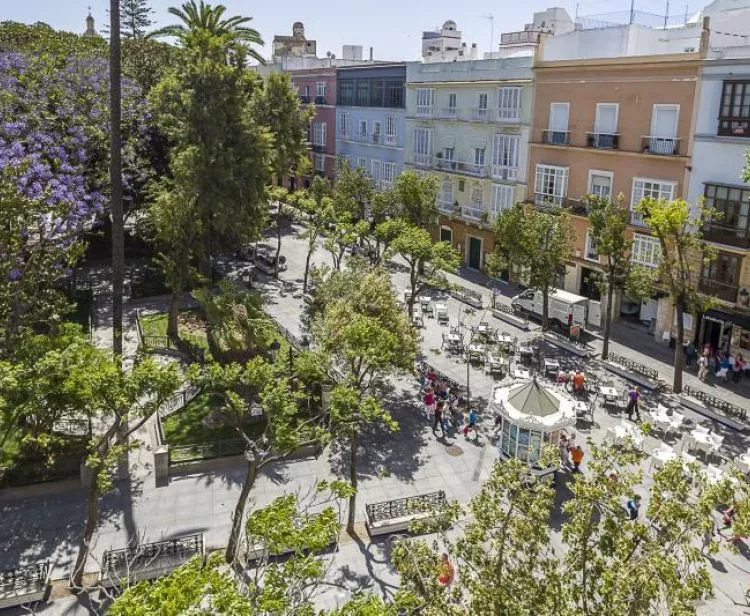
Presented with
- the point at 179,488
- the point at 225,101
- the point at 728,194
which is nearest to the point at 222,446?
the point at 179,488

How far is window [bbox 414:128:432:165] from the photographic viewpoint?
46031 millimetres

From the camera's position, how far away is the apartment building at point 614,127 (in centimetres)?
3075

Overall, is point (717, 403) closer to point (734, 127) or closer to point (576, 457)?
point (576, 457)

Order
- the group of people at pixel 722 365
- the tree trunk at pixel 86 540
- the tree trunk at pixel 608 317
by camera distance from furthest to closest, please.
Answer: the tree trunk at pixel 608 317, the group of people at pixel 722 365, the tree trunk at pixel 86 540

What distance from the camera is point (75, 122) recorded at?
3183cm

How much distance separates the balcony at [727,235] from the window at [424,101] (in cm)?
2218

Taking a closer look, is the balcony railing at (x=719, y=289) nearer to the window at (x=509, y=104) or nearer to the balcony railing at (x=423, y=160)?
the window at (x=509, y=104)

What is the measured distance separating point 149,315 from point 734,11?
32.8 meters

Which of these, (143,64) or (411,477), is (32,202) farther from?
(143,64)

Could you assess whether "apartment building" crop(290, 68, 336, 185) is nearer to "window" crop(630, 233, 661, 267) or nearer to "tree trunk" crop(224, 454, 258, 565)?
"window" crop(630, 233, 661, 267)

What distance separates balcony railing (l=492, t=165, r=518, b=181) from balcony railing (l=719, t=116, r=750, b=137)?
12.7 meters

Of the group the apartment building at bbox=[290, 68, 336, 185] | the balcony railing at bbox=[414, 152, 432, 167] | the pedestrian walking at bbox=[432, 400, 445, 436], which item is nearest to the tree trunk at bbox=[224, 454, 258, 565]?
the pedestrian walking at bbox=[432, 400, 445, 436]

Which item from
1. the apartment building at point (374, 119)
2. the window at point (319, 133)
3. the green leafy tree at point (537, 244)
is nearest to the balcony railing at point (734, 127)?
the green leafy tree at point (537, 244)

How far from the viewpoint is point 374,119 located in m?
52.2
